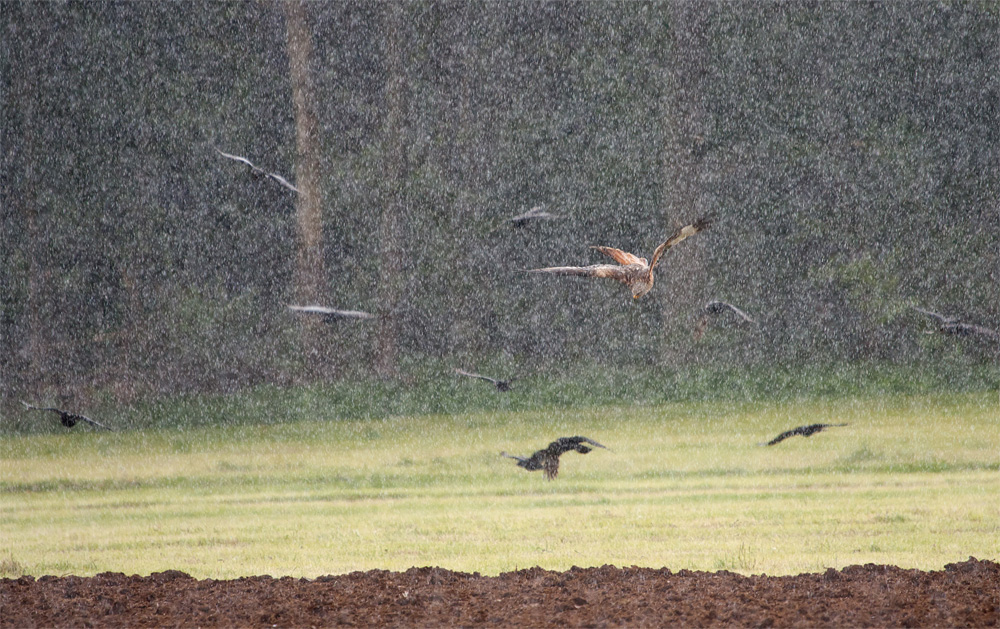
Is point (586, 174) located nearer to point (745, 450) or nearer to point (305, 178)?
point (305, 178)

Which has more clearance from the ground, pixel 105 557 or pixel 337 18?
pixel 337 18

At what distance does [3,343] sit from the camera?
1262 cm

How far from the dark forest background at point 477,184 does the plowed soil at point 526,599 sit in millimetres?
6983

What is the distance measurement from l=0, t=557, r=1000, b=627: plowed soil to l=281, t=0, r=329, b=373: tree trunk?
710cm

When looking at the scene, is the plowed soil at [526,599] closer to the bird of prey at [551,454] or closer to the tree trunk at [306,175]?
the bird of prey at [551,454]

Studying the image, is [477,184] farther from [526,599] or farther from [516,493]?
[526,599]

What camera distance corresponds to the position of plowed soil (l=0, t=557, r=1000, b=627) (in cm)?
346

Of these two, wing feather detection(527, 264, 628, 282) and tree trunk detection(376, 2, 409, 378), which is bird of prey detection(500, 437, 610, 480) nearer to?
wing feather detection(527, 264, 628, 282)

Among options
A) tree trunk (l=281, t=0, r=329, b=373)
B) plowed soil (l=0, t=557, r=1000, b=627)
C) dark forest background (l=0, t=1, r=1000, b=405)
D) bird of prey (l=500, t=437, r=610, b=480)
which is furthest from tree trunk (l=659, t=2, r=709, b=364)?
plowed soil (l=0, t=557, r=1000, b=627)

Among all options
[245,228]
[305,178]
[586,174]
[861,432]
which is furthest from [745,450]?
[245,228]

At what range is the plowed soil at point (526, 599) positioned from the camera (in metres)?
3.46

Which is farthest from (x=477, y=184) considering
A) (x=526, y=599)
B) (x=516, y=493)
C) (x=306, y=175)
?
(x=526, y=599)

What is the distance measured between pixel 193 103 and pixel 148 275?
2.18m

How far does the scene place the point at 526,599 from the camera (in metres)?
3.78
